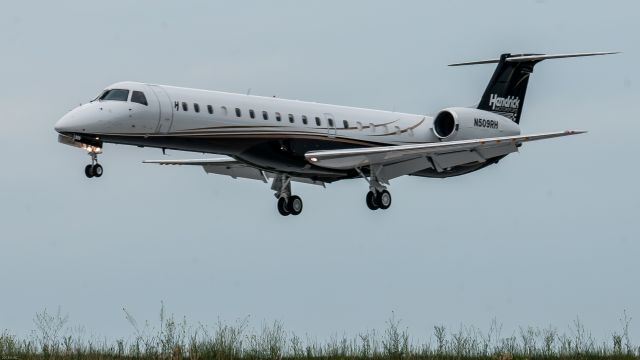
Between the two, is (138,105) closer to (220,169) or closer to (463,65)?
(220,169)

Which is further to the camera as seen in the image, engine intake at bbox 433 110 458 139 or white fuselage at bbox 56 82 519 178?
engine intake at bbox 433 110 458 139

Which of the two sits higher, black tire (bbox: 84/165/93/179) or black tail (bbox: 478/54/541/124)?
black tail (bbox: 478/54/541/124)

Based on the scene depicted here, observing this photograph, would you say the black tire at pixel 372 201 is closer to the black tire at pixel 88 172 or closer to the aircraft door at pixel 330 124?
the aircraft door at pixel 330 124

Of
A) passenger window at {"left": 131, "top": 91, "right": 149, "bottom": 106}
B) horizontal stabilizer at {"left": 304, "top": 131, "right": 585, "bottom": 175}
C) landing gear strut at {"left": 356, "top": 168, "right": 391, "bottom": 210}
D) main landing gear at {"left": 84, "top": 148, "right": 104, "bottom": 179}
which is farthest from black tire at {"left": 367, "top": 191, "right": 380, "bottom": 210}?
main landing gear at {"left": 84, "top": 148, "right": 104, "bottom": 179}

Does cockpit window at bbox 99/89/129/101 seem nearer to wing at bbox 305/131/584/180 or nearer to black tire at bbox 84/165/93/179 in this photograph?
black tire at bbox 84/165/93/179

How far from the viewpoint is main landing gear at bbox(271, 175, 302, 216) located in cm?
3459

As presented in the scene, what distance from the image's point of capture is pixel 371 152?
109ft

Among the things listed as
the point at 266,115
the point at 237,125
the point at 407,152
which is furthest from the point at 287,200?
the point at 237,125

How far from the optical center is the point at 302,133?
108 feet

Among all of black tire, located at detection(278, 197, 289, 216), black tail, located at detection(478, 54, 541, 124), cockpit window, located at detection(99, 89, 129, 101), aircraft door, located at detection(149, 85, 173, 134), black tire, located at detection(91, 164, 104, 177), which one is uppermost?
black tail, located at detection(478, 54, 541, 124)

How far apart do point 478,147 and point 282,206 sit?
20.3 feet

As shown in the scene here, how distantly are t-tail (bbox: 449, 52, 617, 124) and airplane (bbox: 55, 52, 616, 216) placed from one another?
1.3 inches

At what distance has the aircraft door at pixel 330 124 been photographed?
111 feet

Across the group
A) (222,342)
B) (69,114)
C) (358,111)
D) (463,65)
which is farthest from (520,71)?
(222,342)
